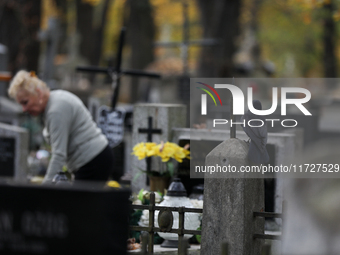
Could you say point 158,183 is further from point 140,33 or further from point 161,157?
point 140,33

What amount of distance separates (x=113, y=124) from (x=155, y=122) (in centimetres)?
232

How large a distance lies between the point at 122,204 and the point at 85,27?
970 inches

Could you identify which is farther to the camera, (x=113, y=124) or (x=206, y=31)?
(x=206, y=31)

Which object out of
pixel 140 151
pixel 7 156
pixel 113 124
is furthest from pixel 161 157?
pixel 7 156

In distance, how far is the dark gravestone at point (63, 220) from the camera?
2.85 metres

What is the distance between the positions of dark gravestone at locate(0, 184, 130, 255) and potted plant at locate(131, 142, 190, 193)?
3.68 metres

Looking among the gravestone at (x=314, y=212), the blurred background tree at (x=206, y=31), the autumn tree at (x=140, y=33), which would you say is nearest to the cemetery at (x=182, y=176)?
the gravestone at (x=314, y=212)

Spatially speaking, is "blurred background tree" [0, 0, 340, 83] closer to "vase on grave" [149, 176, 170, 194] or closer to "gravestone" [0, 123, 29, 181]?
"gravestone" [0, 123, 29, 181]

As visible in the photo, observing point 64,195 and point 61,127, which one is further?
point 61,127

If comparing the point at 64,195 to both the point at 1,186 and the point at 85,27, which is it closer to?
the point at 1,186

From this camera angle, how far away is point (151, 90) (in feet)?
91.7

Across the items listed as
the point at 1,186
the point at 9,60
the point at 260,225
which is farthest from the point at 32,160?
the point at 1,186

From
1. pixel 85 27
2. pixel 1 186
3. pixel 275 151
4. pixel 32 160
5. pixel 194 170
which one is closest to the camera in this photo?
pixel 1 186

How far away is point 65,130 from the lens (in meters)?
5.18
